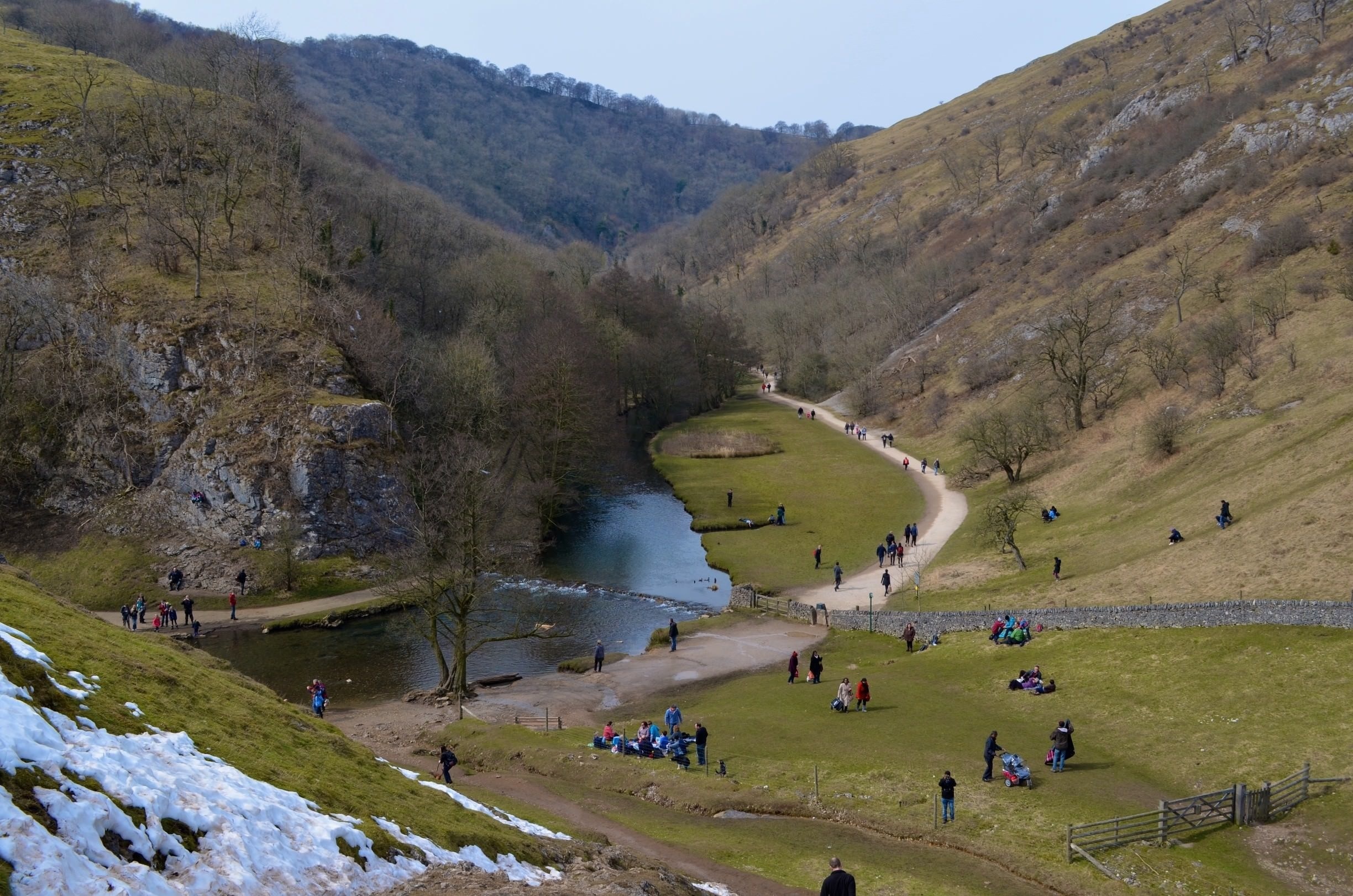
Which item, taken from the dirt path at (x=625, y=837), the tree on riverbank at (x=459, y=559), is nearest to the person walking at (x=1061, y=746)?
the dirt path at (x=625, y=837)

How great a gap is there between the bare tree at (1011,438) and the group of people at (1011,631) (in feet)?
102

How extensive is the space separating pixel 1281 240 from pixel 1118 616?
5659 centimetres

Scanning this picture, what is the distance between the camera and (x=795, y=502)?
7812 cm

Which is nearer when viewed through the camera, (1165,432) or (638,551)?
(1165,432)

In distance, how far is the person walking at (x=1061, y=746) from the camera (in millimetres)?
27359

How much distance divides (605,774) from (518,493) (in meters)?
36.4

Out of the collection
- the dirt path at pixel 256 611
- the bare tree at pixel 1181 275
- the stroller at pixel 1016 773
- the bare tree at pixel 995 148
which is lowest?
the dirt path at pixel 256 611

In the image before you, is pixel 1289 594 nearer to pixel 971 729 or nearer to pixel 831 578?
pixel 971 729

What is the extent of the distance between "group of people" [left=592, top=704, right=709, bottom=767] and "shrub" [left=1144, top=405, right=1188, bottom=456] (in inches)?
1491

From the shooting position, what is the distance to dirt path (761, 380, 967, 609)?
5397cm

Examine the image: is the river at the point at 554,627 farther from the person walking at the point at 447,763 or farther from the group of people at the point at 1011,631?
the group of people at the point at 1011,631

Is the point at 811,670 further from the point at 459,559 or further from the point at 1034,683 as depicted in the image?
the point at 459,559

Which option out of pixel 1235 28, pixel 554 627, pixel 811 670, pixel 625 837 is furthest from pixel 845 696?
pixel 1235 28

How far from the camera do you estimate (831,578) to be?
58.5 meters
